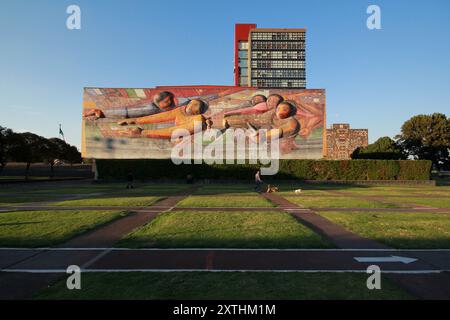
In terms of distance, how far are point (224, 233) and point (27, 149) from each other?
37711 millimetres

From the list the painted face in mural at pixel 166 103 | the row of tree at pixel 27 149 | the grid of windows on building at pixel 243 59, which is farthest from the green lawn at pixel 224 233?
the grid of windows on building at pixel 243 59

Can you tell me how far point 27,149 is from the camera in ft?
119

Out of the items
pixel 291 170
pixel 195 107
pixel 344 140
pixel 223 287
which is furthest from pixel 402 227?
pixel 344 140

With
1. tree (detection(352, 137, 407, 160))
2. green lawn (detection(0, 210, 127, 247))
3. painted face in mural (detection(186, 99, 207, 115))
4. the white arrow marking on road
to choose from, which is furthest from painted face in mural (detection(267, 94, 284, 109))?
the white arrow marking on road

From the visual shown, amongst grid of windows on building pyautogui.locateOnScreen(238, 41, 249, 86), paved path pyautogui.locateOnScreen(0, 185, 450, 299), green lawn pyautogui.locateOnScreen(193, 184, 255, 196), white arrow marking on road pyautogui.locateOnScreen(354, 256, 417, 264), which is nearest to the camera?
paved path pyautogui.locateOnScreen(0, 185, 450, 299)

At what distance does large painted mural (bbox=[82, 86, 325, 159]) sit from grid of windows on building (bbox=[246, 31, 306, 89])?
7741 centimetres

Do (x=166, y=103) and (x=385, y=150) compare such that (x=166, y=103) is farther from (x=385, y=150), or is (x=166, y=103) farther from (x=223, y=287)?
(x=223, y=287)

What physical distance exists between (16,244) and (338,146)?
82985 millimetres

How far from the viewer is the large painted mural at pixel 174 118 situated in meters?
45.9

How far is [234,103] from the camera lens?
4675cm

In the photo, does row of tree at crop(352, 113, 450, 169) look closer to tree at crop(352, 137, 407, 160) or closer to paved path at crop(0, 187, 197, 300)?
tree at crop(352, 137, 407, 160)

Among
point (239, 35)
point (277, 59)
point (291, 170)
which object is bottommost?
point (291, 170)

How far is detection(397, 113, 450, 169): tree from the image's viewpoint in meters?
60.6
